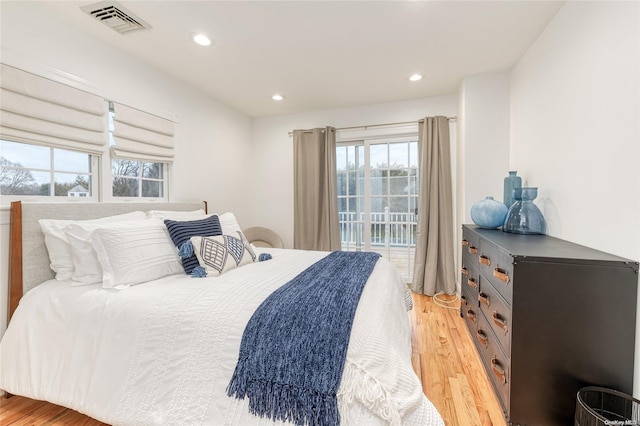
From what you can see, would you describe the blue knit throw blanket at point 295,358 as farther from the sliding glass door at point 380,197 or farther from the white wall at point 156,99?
the sliding glass door at point 380,197

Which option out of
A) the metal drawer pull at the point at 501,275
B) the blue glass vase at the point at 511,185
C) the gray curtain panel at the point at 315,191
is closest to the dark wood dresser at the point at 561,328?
the metal drawer pull at the point at 501,275

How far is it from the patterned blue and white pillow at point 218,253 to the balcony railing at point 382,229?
85.0 inches

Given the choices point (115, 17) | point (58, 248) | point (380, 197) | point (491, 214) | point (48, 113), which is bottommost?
point (58, 248)

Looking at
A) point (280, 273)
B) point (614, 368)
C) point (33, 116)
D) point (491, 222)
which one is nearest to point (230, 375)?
point (280, 273)

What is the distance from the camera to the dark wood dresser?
1282mm

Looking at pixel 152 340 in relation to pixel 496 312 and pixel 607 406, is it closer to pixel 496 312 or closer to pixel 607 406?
pixel 496 312

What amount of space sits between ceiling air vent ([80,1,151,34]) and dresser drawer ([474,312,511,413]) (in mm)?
3090

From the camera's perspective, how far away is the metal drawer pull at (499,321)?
1.51 meters

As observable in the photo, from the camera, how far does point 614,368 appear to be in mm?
1294

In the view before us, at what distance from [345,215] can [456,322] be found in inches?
76.9

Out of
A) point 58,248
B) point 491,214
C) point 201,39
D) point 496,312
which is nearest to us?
point 496,312

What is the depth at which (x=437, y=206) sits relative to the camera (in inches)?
137

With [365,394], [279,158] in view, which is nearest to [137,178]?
[279,158]

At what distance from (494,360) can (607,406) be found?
1.52ft
